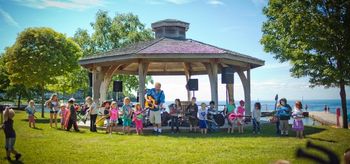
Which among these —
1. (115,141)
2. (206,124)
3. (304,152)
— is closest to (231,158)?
(115,141)

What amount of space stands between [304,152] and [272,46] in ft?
70.1

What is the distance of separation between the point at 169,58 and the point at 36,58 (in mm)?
14919

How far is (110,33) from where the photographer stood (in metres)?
44.8

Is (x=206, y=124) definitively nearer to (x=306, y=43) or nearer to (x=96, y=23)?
(x=306, y=43)

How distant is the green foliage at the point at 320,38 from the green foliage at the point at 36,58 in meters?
18.3

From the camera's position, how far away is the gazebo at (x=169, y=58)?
1548 cm

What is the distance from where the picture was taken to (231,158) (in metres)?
8.11

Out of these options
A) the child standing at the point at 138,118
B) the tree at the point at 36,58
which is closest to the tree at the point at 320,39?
the child standing at the point at 138,118

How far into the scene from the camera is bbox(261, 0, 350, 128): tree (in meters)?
16.3

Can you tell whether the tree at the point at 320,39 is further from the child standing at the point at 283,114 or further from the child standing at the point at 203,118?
the child standing at the point at 203,118

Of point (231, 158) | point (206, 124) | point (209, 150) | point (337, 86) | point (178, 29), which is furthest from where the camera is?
point (178, 29)

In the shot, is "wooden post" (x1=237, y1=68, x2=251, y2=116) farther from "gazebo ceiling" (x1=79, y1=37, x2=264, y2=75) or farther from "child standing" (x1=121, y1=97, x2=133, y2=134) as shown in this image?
"child standing" (x1=121, y1=97, x2=133, y2=134)

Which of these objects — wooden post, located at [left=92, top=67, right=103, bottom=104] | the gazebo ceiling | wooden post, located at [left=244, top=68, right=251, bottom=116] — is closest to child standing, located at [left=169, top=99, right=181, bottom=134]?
the gazebo ceiling

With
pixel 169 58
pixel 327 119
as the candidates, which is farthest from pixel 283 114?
pixel 327 119
